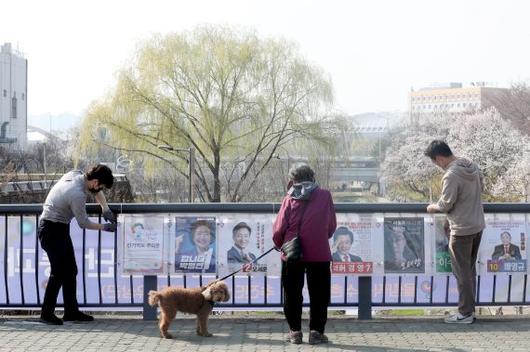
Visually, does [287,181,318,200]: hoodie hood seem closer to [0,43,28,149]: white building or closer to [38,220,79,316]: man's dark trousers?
[38,220,79,316]: man's dark trousers

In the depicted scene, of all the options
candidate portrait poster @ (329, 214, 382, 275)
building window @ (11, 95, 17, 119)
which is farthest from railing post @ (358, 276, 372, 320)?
building window @ (11, 95, 17, 119)

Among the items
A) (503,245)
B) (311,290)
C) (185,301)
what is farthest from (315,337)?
(503,245)

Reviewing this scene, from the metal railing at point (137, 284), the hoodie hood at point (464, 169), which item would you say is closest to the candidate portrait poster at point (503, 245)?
the metal railing at point (137, 284)

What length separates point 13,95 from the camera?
109250mm

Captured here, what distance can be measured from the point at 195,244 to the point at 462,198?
8.69ft

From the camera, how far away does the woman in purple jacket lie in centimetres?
785

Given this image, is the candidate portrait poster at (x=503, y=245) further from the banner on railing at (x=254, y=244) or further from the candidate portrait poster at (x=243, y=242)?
the candidate portrait poster at (x=243, y=242)

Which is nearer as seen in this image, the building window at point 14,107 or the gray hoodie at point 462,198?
the gray hoodie at point 462,198

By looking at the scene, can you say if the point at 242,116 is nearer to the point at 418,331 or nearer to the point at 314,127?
the point at 314,127

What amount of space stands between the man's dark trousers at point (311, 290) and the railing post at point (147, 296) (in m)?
1.78

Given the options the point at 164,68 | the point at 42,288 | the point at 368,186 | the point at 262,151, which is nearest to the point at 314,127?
the point at 262,151

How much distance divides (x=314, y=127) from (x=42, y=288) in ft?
137

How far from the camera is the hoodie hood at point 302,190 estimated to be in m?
7.83

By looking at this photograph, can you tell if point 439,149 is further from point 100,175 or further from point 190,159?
point 190,159
